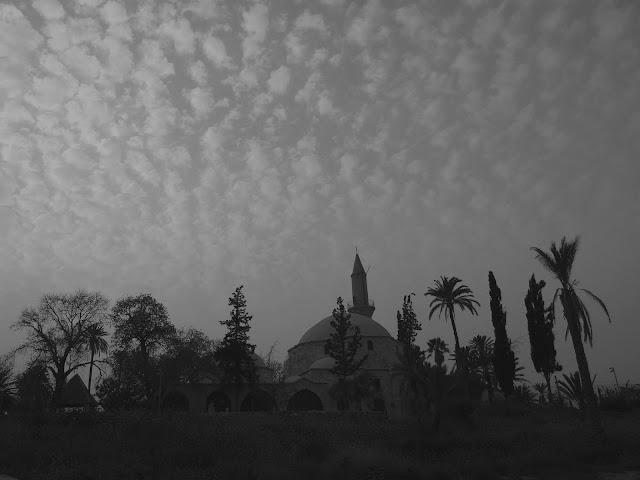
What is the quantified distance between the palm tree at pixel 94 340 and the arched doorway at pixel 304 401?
15.6 metres

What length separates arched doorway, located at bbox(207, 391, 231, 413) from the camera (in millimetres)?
42781

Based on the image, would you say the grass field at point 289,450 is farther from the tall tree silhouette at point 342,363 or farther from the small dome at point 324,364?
the small dome at point 324,364

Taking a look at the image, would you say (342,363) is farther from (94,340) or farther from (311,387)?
(94,340)

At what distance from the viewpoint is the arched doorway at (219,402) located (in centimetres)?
4278

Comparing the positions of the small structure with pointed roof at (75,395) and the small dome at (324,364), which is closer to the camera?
the small structure with pointed roof at (75,395)

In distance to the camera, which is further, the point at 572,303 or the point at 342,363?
the point at 342,363

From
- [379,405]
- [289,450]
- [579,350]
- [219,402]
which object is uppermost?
[579,350]

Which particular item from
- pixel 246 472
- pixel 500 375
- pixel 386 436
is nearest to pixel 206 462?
pixel 246 472

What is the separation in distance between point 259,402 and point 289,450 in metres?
25.2

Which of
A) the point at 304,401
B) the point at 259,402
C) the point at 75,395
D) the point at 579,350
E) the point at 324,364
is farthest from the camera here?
the point at 324,364

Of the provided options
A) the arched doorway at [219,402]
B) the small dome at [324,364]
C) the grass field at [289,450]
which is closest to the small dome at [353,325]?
the small dome at [324,364]

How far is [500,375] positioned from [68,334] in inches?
1307

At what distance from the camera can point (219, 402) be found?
43.0 m

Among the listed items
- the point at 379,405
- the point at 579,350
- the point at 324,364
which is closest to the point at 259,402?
the point at 324,364
